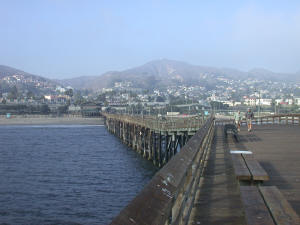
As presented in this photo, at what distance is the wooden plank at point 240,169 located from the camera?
713 centimetres

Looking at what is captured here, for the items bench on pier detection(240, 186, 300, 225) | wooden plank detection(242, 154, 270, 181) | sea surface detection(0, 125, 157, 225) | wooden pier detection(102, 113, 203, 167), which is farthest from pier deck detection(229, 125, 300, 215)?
wooden pier detection(102, 113, 203, 167)

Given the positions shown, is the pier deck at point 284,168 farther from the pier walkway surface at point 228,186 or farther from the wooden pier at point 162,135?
the wooden pier at point 162,135

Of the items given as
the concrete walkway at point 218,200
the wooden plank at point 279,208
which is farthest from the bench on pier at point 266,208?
the concrete walkway at point 218,200

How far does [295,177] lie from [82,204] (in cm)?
1343

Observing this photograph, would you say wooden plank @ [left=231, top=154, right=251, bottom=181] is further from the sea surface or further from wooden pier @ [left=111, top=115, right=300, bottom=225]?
the sea surface

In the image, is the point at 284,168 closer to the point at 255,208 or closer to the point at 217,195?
the point at 217,195

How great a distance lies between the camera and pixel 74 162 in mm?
38156

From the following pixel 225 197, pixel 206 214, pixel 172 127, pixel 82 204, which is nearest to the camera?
pixel 206 214

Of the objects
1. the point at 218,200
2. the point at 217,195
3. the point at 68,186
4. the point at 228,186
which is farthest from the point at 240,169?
the point at 68,186

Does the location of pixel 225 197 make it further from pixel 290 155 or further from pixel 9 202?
pixel 9 202

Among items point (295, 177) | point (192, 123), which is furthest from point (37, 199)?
point (295, 177)

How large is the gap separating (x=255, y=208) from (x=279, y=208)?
0.25 metres

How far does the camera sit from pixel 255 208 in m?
4.88

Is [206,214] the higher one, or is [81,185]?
[206,214]
